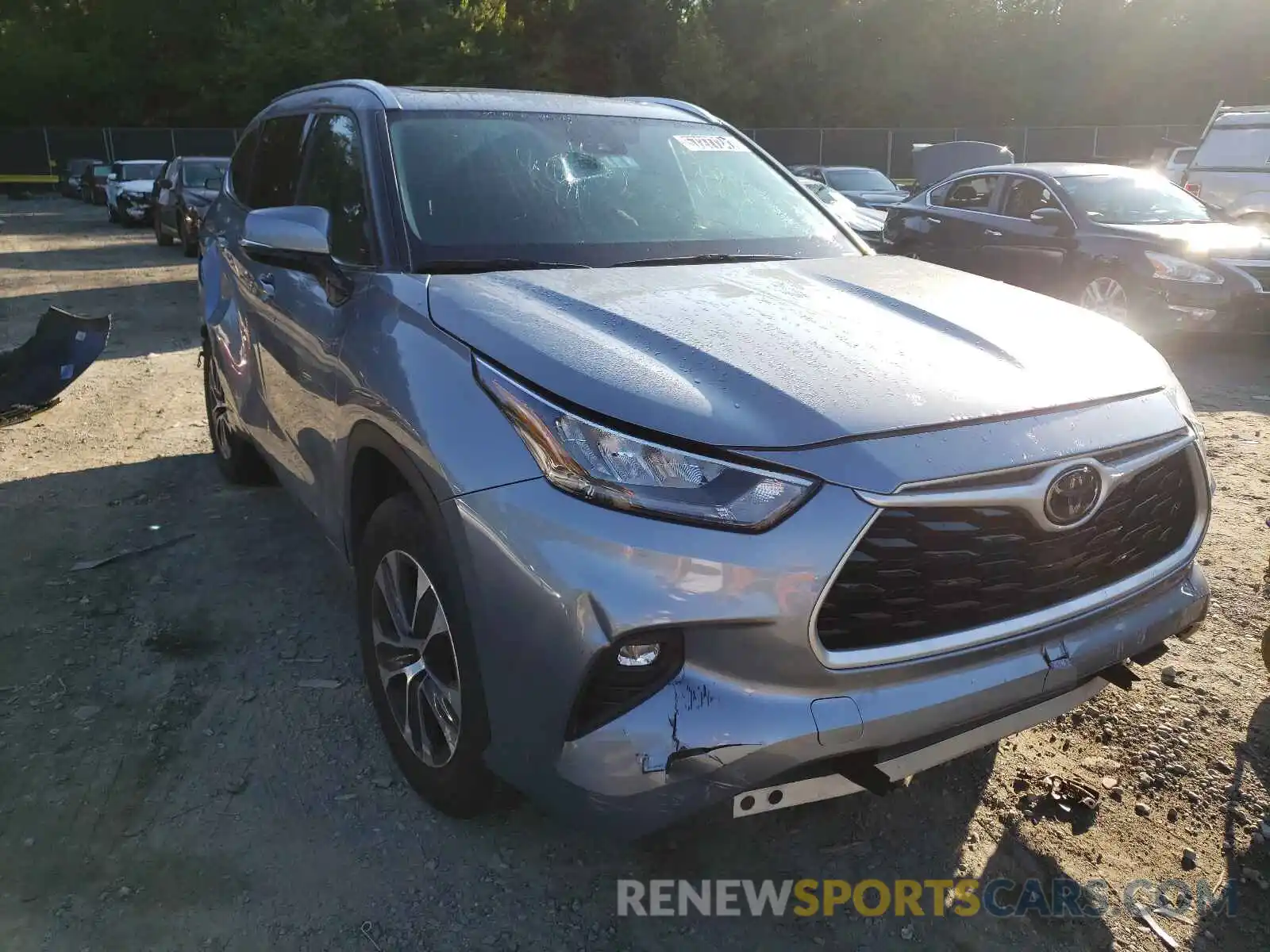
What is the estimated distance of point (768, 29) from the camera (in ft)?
134

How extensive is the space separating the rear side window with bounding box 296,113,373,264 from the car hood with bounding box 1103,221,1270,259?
7207mm

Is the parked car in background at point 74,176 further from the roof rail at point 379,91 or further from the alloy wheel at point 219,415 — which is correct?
the roof rail at point 379,91

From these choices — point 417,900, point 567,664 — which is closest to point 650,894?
point 417,900

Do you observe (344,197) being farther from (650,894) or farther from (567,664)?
(650,894)

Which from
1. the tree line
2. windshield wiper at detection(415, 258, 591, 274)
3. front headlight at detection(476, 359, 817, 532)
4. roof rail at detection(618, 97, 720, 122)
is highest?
the tree line

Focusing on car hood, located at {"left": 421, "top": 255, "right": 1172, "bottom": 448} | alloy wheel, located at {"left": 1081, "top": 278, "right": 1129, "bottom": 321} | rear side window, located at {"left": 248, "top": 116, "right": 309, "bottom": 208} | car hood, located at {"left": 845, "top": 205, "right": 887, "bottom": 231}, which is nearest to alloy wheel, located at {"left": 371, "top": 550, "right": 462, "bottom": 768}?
car hood, located at {"left": 421, "top": 255, "right": 1172, "bottom": 448}

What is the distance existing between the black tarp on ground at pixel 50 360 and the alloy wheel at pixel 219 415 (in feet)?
7.48

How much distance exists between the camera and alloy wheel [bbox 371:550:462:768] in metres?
2.41

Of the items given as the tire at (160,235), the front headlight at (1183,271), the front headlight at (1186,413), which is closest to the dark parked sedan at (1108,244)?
the front headlight at (1183,271)

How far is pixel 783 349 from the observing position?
7.65 feet

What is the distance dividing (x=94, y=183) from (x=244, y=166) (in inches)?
1203

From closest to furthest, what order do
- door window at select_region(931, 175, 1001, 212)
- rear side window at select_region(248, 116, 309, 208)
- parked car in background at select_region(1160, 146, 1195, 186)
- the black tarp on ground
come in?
rear side window at select_region(248, 116, 309, 208)
the black tarp on ground
door window at select_region(931, 175, 1001, 212)
parked car in background at select_region(1160, 146, 1195, 186)

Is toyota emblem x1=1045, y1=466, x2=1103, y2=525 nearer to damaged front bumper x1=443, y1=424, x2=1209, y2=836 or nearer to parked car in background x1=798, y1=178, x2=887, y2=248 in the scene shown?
damaged front bumper x1=443, y1=424, x2=1209, y2=836

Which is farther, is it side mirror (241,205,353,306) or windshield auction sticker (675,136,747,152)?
windshield auction sticker (675,136,747,152)
